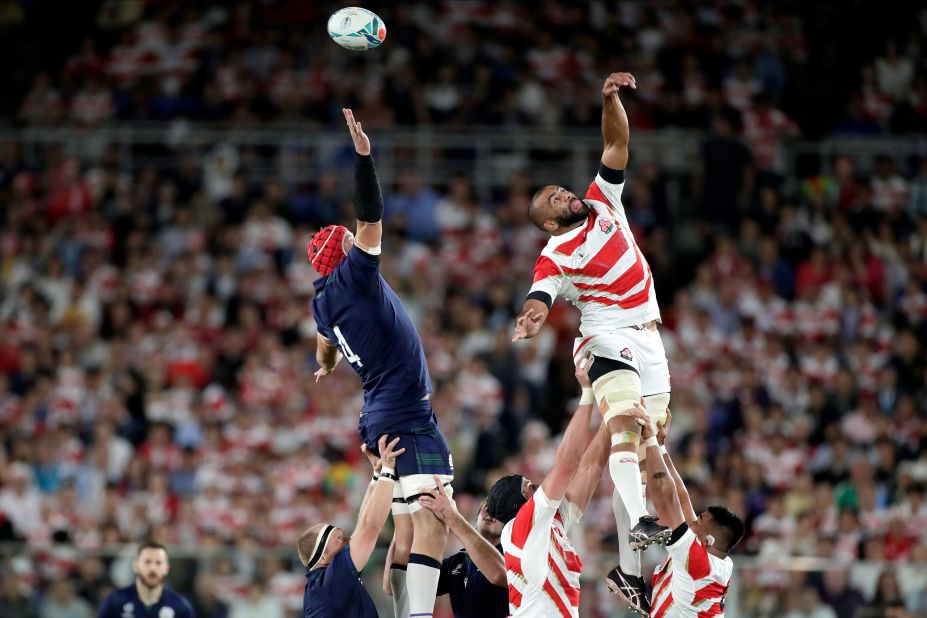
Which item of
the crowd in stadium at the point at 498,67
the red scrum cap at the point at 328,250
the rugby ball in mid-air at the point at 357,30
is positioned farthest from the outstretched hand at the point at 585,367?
the crowd in stadium at the point at 498,67

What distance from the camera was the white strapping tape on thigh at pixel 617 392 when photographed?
911 centimetres

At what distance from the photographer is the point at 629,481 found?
911cm

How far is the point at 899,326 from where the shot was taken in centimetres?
1842

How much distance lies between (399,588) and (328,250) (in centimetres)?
223

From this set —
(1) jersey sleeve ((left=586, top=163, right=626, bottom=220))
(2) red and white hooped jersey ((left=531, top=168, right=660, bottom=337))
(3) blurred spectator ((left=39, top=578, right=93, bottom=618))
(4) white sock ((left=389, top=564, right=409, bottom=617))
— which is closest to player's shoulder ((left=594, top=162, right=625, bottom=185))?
(1) jersey sleeve ((left=586, top=163, right=626, bottom=220))

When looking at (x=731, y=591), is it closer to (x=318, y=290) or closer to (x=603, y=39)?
(x=318, y=290)

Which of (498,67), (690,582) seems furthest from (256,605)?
(498,67)

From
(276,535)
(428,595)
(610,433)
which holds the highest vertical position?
(610,433)

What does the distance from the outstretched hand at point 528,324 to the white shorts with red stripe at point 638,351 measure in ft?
2.67

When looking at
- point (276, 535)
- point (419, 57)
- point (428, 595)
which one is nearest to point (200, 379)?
point (276, 535)

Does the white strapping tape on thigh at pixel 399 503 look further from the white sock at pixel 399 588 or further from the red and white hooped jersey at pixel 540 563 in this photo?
the red and white hooped jersey at pixel 540 563

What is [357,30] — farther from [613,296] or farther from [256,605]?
[256,605]

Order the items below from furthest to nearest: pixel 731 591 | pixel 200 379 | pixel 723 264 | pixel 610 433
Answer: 1. pixel 723 264
2. pixel 200 379
3. pixel 731 591
4. pixel 610 433

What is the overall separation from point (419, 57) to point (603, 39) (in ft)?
8.29
